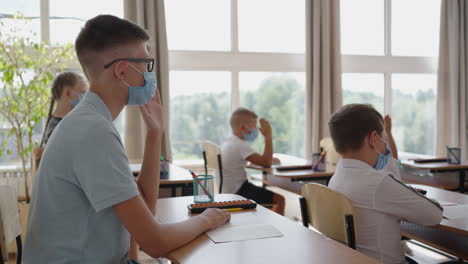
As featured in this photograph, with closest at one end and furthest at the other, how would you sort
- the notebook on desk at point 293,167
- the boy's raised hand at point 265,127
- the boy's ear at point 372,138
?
the boy's ear at point 372,138 < the notebook on desk at point 293,167 < the boy's raised hand at point 265,127

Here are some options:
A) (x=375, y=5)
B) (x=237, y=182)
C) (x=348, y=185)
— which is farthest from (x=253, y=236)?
(x=375, y=5)

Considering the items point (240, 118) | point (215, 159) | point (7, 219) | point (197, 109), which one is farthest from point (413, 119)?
point (7, 219)

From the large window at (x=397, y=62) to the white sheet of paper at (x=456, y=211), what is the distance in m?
4.78

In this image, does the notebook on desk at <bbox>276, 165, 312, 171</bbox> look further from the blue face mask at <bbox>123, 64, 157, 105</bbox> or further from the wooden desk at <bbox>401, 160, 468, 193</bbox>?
the blue face mask at <bbox>123, 64, 157, 105</bbox>

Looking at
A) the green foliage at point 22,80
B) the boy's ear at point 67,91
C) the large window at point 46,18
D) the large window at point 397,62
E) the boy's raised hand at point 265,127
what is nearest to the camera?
the boy's ear at point 67,91

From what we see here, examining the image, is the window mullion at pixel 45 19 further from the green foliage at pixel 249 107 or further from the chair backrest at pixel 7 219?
the chair backrest at pixel 7 219

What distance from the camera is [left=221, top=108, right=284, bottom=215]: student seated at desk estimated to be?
11.9 feet

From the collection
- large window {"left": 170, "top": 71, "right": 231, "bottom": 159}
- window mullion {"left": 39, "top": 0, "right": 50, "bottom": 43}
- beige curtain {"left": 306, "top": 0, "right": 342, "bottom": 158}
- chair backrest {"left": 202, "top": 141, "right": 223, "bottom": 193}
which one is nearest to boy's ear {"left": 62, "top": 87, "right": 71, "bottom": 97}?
chair backrest {"left": 202, "top": 141, "right": 223, "bottom": 193}

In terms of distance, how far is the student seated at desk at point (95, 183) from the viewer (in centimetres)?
102

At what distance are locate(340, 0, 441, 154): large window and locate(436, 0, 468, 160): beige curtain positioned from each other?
22 centimetres

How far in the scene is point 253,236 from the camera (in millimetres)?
1314

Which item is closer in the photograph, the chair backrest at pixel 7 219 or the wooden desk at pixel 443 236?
the chair backrest at pixel 7 219

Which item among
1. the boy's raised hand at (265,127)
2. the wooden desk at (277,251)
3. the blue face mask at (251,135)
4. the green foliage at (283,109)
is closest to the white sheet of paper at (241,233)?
the wooden desk at (277,251)

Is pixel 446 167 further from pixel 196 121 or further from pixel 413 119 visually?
pixel 413 119
